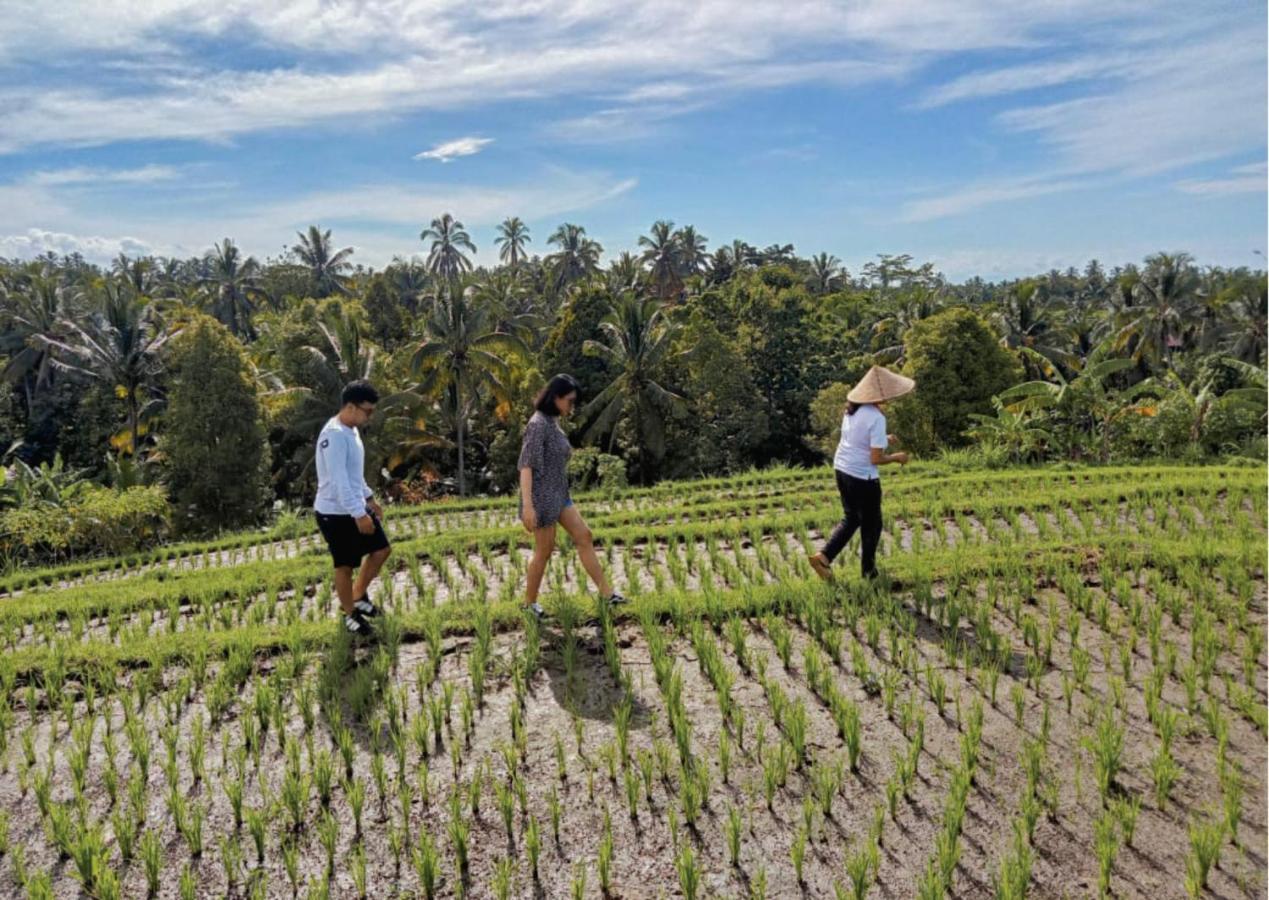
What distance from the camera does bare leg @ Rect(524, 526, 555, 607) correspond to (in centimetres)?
530

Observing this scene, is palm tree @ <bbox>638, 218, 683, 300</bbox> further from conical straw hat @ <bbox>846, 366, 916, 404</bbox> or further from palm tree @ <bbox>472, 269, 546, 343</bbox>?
conical straw hat @ <bbox>846, 366, 916, 404</bbox>

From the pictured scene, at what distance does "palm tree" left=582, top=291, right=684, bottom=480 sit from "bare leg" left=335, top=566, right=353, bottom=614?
18273 mm

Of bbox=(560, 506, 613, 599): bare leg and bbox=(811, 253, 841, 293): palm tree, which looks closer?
bbox=(560, 506, 613, 599): bare leg

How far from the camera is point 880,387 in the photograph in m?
5.76

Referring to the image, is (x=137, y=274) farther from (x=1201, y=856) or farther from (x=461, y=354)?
(x=1201, y=856)

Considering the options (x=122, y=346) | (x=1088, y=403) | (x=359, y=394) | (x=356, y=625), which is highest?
(x=122, y=346)

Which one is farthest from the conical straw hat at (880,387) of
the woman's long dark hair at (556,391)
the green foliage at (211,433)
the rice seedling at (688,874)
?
the green foliage at (211,433)

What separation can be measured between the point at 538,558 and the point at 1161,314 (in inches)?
1421

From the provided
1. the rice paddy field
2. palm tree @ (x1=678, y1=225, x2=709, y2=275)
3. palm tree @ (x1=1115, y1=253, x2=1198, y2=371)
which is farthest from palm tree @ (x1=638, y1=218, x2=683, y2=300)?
the rice paddy field

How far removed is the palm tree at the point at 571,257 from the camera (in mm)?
49000

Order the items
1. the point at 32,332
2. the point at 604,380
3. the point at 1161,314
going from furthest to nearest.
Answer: the point at 1161,314, the point at 32,332, the point at 604,380

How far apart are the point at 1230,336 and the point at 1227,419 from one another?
Result: 25.0m

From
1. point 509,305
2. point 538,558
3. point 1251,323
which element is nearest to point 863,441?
point 538,558

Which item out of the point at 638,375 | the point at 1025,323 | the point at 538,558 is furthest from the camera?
the point at 1025,323
